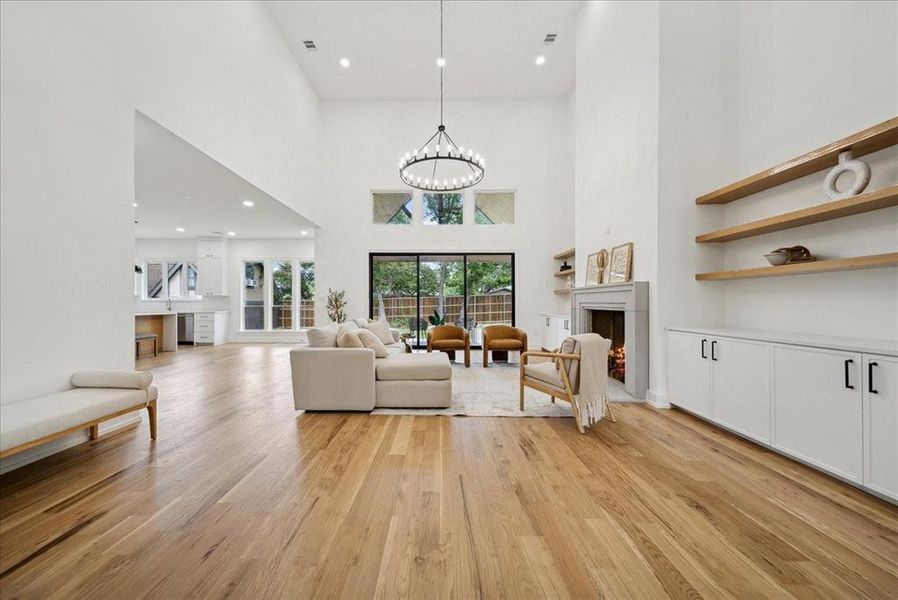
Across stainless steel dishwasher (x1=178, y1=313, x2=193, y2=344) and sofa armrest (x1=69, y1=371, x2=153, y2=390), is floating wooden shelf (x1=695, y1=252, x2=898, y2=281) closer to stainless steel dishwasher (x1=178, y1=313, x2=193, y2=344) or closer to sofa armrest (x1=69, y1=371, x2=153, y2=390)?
sofa armrest (x1=69, y1=371, x2=153, y2=390)

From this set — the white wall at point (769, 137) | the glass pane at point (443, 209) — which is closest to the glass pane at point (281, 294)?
the glass pane at point (443, 209)

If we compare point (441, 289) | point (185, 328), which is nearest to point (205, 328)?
point (185, 328)

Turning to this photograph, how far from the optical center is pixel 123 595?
130cm

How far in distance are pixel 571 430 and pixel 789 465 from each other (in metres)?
1.36

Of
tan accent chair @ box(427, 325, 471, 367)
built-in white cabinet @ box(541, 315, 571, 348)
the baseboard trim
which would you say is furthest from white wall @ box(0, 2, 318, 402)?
built-in white cabinet @ box(541, 315, 571, 348)

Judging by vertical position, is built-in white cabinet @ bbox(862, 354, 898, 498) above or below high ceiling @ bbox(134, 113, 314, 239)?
below

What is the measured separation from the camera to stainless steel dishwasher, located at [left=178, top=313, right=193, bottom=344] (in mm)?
9336

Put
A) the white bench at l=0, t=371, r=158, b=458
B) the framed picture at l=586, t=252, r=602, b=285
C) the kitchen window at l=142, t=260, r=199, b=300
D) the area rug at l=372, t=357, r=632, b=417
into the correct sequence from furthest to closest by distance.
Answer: the kitchen window at l=142, t=260, r=199, b=300 < the framed picture at l=586, t=252, r=602, b=285 < the area rug at l=372, t=357, r=632, b=417 < the white bench at l=0, t=371, r=158, b=458

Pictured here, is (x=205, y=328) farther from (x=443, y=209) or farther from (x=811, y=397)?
(x=811, y=397)

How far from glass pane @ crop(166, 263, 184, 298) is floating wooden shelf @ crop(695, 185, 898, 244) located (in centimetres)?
1175

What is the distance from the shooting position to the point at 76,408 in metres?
2.25

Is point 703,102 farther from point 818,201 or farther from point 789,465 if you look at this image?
point 789,465

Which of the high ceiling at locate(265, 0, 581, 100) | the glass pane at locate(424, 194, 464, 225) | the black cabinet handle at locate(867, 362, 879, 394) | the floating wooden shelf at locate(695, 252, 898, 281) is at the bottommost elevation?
the black cabinet handle at locate(867, 362, 879, 394)

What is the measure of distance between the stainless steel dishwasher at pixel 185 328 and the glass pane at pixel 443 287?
6.09 metres
